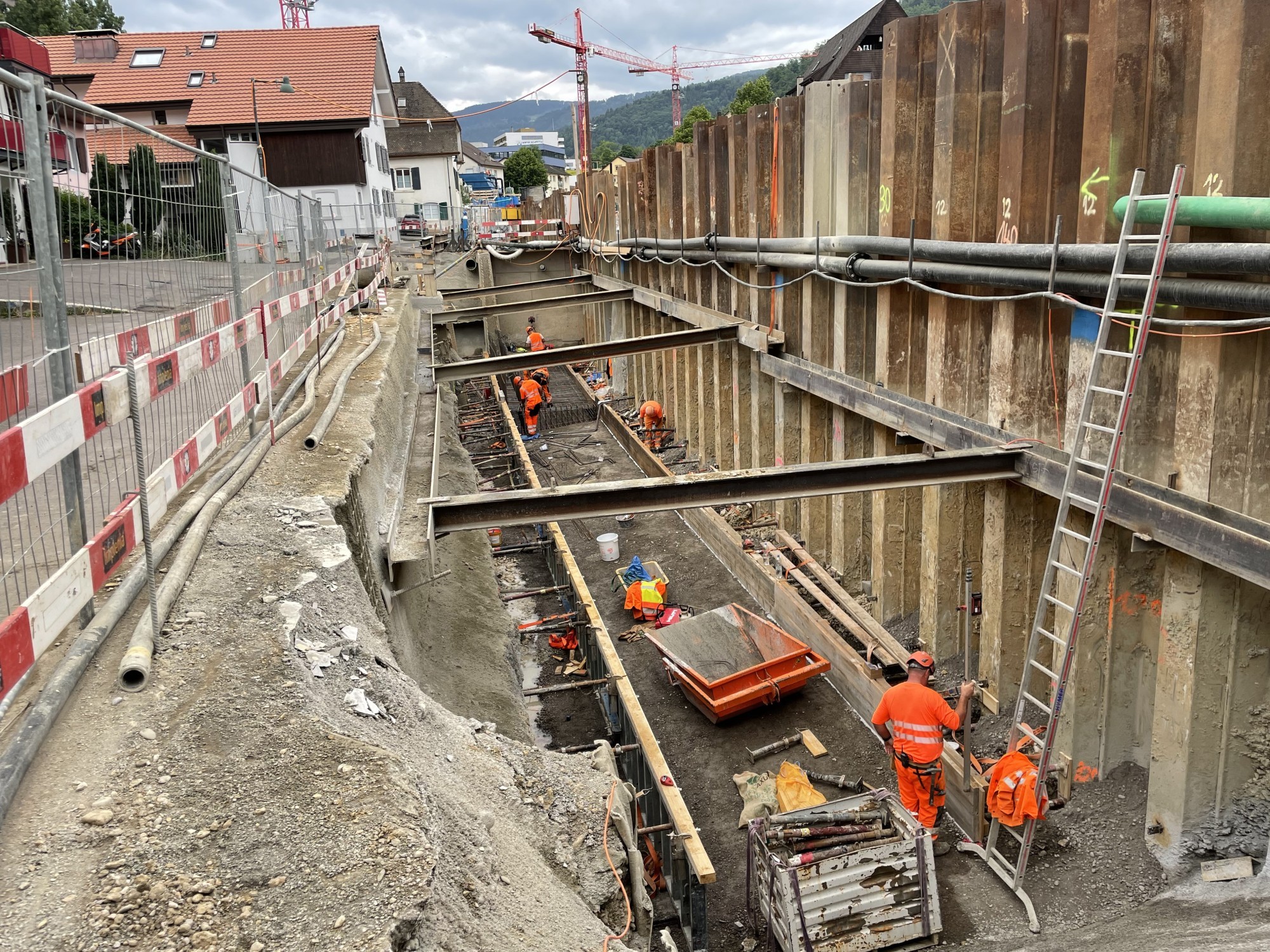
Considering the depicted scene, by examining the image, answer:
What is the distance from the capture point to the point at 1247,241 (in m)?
5.03

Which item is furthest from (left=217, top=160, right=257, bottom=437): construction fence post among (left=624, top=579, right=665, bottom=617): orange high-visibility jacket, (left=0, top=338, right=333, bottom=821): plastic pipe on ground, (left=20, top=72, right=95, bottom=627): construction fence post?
(left=624, top=579, right=665, bottom=617): orange high-visibility jacket

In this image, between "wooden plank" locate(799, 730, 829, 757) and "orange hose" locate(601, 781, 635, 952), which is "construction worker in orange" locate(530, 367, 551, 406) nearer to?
"wooden plank" locate(799, 730, 829, 757)

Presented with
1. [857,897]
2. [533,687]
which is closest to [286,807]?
[857,897]

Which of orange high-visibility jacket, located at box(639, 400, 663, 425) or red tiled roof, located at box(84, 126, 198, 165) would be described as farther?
orange high-visibility jacket, located at box(639, 400, 663, 425)

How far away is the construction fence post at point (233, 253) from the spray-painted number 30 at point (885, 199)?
5.61m

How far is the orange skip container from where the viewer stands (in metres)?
8.41

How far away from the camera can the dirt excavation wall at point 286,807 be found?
2.67 m

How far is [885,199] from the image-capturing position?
8516mm

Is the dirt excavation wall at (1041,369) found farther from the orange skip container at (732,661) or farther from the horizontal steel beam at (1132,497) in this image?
the orange skip container at (732,661)

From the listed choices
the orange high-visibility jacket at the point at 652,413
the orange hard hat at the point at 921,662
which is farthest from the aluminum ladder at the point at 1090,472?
the orange high-visibility jacket at the point at 652,413

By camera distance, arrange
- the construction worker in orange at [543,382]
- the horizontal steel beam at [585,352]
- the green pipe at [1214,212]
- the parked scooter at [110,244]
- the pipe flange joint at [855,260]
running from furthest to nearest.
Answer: the construction worker in orange at [543,382], the horizontal steel beam at [585,352], the pipe flange joint at [855,260], the parked scooter at [110,244], the green pipe at [1214,212]

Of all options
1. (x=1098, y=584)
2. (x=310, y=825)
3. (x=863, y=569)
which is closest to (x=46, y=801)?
(x=310, y=825)

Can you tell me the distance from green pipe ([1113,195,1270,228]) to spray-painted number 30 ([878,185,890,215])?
11.0 feet

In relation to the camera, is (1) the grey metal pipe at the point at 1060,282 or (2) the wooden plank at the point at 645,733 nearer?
(1) the grey metal pipe at the point at 1060,282
